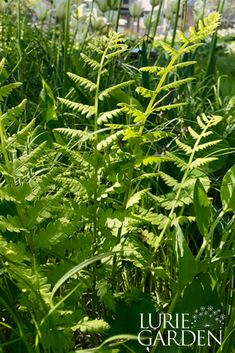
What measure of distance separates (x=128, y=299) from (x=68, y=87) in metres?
0.93

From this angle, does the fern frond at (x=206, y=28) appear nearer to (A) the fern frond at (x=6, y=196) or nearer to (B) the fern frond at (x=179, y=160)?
(B) the fern frond at (x=179, y=160)

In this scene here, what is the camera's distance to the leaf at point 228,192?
75 cm

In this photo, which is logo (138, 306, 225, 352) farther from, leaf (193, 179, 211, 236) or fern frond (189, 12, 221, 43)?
fern frond (189, 12, 221, 43)

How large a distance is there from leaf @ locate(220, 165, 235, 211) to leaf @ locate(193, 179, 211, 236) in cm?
3

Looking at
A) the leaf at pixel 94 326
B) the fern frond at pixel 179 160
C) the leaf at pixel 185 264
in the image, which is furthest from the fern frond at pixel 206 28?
the leaf at pixel 94 326

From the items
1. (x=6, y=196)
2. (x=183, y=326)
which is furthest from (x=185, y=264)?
(x=6, y=196)

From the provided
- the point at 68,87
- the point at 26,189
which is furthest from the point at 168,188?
the point at 68,87

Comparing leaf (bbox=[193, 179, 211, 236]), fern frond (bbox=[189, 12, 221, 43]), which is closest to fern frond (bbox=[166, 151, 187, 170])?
leaf (bbox=[193, 179, 211, 236])

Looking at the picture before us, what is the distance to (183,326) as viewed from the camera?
0.70 metres

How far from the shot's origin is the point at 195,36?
2.46 feet

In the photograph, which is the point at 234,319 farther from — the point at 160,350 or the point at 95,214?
the point at 95,214

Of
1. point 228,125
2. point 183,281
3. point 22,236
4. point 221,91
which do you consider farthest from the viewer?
point 221,91

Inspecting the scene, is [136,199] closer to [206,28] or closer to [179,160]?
[179,160]

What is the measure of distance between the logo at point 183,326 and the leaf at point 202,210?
10 cm
